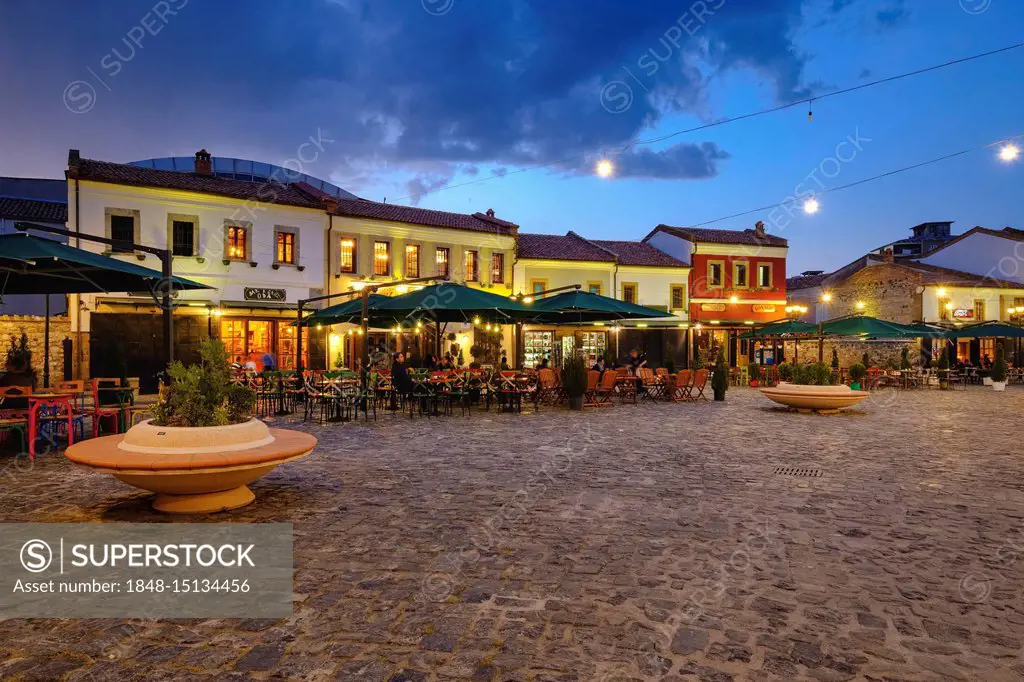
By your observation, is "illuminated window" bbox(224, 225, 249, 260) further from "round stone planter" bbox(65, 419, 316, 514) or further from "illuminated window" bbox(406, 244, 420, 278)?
"round stone planter" bbox(65, 419, 316, 514)

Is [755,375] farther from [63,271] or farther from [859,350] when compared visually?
[63,271]

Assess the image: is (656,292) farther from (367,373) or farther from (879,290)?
(367,373)

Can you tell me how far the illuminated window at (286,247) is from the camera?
24.2 meters

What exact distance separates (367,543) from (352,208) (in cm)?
2329

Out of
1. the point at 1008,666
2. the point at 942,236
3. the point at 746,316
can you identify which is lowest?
the point at 1008,666

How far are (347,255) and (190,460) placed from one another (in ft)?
70.2

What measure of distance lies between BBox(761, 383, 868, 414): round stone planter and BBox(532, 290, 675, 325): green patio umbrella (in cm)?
339

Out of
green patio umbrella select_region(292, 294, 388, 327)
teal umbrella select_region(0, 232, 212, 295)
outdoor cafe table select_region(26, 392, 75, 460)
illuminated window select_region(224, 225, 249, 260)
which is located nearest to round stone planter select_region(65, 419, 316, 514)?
outdoor cafe table select_region(26, 392, 75, 460)

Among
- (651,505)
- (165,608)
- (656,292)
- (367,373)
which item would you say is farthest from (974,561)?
(656,292)

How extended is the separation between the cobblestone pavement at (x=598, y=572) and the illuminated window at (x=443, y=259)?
782 inches

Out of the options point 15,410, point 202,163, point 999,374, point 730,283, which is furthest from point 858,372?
point 202,163

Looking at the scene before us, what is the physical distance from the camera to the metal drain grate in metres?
7.66

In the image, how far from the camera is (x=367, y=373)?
13.2 m

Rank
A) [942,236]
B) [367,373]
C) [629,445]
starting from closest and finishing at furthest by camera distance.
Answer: [629,445], [367,373], [942,236]
